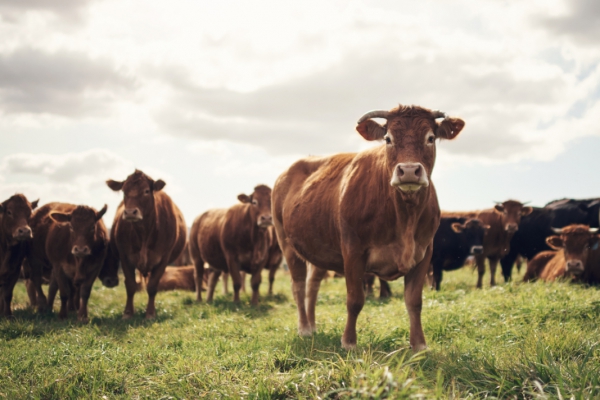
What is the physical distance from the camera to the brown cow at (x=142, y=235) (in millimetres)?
10484

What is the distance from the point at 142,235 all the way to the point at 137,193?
848 mm

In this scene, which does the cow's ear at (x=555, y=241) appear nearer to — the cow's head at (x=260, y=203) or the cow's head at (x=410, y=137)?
the cow's head at (x=260, y=203)

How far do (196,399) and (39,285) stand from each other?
328 inches

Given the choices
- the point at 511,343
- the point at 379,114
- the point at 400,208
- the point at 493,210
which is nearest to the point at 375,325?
the point at 511,343

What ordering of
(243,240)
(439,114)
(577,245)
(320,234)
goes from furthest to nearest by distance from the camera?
(243,240)
(577,245)
(320,234)
(439,114)

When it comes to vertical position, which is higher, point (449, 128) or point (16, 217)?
point (449, 128)

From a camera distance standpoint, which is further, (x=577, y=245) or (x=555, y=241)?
(x=555, y=241)

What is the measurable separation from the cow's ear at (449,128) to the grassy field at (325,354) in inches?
89.2

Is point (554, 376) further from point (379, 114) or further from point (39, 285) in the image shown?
point (39, 285)

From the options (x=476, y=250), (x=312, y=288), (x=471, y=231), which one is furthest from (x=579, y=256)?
(x=312, y=288)

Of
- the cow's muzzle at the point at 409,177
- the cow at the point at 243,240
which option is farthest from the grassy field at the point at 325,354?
the cow at the point at 243,240

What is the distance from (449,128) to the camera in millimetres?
5988

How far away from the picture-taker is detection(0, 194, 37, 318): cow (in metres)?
10.5

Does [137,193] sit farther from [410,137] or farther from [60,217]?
[410,137]
